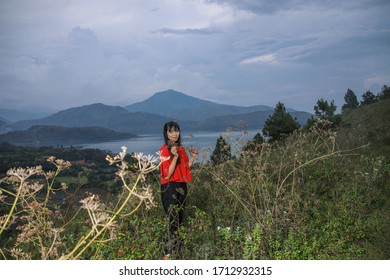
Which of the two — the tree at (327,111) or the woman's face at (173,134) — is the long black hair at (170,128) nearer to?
the woman's face at (173,134)

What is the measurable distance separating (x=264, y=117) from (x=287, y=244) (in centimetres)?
933

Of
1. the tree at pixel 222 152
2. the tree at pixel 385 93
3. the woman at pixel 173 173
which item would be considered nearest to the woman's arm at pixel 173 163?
the woman at pixel 173 173

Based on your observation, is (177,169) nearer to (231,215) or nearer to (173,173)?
(173,173)

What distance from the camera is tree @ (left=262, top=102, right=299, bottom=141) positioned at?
497 inches

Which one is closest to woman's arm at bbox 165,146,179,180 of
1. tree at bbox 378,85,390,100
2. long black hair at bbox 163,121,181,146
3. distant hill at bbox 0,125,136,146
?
long black hair at bbox 163,121,181,146

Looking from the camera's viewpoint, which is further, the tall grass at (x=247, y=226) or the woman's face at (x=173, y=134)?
the woman's face at (x=173, y=134)

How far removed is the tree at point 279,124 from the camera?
497 inches

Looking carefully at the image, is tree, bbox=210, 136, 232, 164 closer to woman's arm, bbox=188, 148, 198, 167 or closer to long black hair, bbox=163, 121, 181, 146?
woman's arm, bbox=188, 148, 198, 167

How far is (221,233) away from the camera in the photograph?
4.49 metres

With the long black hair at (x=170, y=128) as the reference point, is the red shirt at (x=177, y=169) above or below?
below

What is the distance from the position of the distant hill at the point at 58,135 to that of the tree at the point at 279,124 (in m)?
5.02

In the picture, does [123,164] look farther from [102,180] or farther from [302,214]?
[102,180]

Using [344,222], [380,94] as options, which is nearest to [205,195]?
[344,222]

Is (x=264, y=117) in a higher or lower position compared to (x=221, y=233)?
higher
